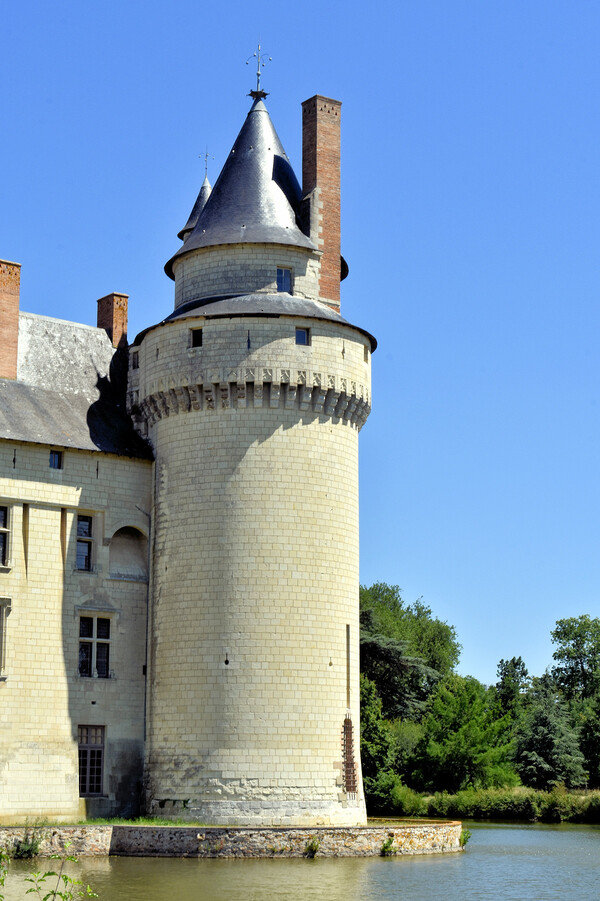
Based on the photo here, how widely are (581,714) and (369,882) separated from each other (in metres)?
31.2

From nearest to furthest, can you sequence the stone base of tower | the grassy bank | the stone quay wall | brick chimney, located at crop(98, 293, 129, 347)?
the stone quay wall, the stone base of tower, brick chimney, located at crop(98, 293, 129, 347), the grassy bank

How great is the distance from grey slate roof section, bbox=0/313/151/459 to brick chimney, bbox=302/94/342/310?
605 centimetres

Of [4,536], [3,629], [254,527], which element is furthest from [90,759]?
[254,527]

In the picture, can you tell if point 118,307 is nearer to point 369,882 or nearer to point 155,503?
point 155,503

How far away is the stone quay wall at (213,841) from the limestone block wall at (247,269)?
13.0 metres

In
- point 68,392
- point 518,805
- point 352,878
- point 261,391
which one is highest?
point 68,392

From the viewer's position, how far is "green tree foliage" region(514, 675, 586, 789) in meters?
46.6

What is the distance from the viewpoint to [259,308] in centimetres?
3045

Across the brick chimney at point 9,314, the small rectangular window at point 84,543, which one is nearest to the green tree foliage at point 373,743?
the small rectangular window at point 84,543

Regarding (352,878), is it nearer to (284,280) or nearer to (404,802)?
(284,280)

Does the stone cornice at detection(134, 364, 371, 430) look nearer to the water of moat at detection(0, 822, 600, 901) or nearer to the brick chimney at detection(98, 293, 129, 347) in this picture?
the brick chimney at detection(98, 293, 129, 347)

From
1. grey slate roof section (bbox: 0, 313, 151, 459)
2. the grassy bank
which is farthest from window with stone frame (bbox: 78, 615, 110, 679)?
the grassy bank

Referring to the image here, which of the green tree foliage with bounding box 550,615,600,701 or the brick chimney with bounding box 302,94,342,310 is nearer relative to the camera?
the brick chimney with bounding box 302,94,342,310

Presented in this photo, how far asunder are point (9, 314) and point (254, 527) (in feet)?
28.1
